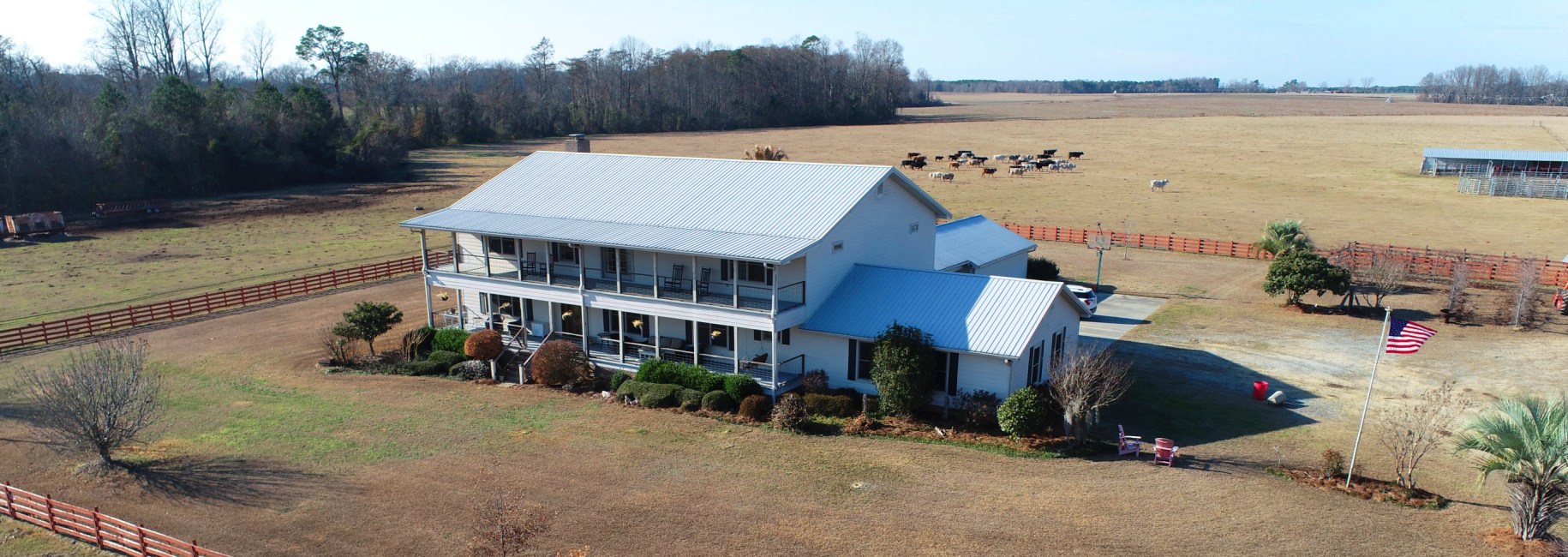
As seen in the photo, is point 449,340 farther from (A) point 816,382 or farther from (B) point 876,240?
(B) point 876,240

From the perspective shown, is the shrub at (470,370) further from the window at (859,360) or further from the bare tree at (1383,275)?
the bare tree at (1383,275)

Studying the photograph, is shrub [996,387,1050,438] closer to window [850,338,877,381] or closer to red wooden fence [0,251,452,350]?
window [850,338,877,381]

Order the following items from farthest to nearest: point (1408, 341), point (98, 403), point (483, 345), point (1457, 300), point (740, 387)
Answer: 1. point (1457, 300)
2. point (483, 345)
3. point (740, 387)
4. point (98, 403)
5. point (1408, 341)

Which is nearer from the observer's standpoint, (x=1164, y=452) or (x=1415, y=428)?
(x=1415, y=428)

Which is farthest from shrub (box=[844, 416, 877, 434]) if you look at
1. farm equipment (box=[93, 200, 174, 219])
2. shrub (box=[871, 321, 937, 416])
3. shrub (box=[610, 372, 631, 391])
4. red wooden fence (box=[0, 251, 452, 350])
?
farm equipment (box=[93, 200, 174, 219])

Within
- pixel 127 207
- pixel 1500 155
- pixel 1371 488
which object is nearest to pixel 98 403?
pixel 1371 488
